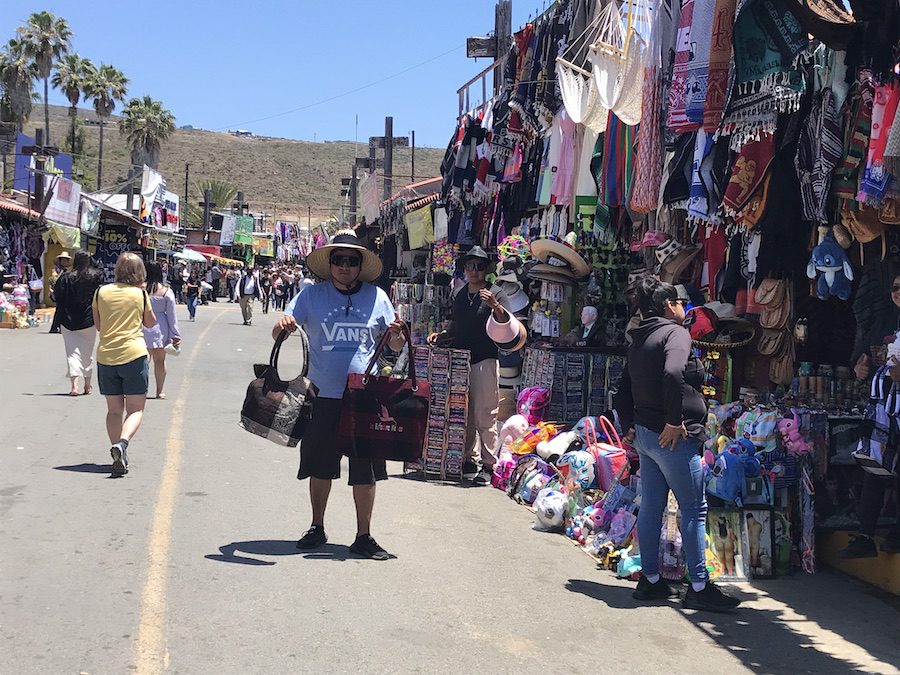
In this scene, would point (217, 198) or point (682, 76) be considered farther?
point (217, 198)

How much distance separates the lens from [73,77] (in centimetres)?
5831

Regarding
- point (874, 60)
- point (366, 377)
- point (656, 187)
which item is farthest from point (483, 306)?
point (874, 60)

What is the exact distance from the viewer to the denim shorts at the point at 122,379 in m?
8.49

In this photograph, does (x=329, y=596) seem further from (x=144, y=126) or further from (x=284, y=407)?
(x=144, y=126)

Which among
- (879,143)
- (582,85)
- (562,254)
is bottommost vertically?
(562,254)

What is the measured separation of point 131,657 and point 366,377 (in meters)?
2.32

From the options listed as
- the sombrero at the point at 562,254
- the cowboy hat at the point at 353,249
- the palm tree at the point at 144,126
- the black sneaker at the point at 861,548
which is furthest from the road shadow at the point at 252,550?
the palm tree at the point at 144,126

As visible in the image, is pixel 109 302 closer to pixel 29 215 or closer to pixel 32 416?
pixel 32 416

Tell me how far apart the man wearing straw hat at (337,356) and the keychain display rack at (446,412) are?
2.86 metres

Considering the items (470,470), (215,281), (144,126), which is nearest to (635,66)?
(470,470)

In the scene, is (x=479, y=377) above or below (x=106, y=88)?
below

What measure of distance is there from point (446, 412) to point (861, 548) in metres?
4.16

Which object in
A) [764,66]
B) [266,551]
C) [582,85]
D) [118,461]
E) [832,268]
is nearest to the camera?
[266,551]

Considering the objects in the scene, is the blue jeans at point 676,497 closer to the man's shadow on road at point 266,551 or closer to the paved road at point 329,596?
the paved road at point 329,596
